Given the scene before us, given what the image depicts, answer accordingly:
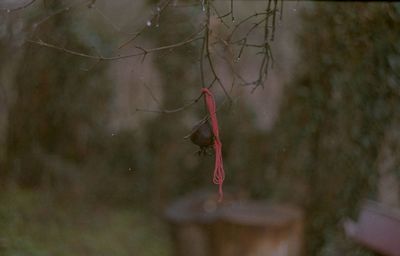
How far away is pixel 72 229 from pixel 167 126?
209 cm

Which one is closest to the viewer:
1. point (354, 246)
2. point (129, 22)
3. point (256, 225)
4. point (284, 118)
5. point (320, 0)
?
point (354, 246)

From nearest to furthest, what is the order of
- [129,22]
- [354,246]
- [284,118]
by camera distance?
1. [354,246]
2. [284,118]
3. [129,22]

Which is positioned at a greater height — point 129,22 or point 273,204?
point 129,22

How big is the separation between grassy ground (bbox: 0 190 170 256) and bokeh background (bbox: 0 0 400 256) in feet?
0.08

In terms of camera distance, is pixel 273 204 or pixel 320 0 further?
pixel 273 204

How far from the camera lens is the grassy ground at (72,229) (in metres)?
6.80

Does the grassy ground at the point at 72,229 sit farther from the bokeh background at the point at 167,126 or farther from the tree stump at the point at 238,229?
the tree stump at the point at 238,229

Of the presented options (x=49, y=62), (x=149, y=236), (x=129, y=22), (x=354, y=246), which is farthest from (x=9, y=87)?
(x=354, y=246)

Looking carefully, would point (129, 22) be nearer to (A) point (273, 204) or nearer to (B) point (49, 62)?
(B) point (49, 62)

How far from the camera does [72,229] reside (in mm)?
8820

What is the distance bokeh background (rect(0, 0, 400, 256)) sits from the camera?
22.9 feet

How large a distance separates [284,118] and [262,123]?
1196 mm

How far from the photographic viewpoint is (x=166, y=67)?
980 centimetres

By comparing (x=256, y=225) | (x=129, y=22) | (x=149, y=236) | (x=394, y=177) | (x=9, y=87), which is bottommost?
(x=149, y=236)
